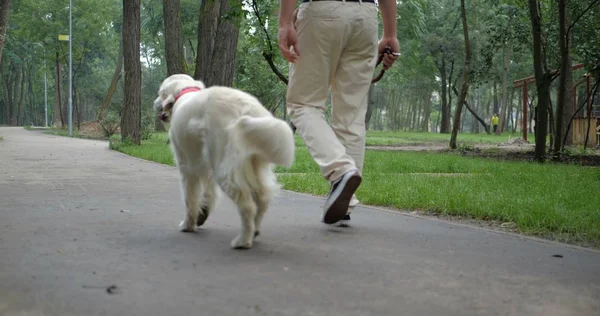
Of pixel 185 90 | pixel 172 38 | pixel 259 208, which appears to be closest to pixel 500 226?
pixel 259 208

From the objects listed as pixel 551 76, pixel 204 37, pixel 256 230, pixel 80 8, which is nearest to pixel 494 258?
pixel 256 230

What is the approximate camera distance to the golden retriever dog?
4129mm

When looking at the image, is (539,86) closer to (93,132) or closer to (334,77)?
(334,77)

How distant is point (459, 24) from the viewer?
53469 millimetres

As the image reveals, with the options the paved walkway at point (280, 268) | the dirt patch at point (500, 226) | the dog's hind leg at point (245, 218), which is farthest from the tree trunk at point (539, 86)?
the dog's hind leg at point (245, 218)

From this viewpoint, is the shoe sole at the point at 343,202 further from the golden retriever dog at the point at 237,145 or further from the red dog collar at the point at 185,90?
the red dog collar at the point at 185,90

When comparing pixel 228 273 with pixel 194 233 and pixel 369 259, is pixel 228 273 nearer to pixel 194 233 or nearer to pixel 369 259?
pixel 369 259

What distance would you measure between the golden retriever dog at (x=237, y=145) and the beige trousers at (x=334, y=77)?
686mm

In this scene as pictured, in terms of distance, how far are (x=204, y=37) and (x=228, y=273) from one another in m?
15.6

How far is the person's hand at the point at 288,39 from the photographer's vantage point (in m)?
5.01

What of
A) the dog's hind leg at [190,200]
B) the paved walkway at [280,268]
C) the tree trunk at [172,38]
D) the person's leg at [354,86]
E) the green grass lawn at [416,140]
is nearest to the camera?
the paved walkway at [280,268]

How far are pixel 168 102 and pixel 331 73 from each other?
1184 millimetres

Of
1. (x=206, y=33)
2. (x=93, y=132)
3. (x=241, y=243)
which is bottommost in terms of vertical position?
(x=93, y=132)

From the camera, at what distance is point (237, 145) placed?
414cm
